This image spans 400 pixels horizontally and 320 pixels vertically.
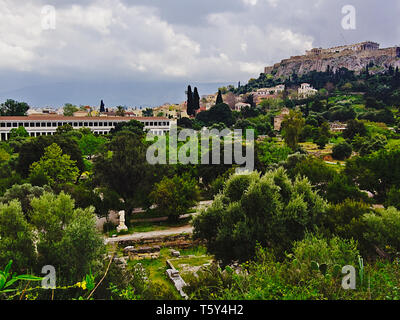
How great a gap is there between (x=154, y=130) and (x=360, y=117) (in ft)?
139

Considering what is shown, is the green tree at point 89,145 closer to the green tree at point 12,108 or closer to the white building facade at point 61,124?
the white building facade at point 61,124

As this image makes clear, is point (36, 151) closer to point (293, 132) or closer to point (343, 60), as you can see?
point (293, 132)

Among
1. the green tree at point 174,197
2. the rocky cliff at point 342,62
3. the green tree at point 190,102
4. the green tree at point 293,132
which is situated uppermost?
the rocky cliff at point 342,62

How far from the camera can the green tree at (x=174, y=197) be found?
66.4 feet

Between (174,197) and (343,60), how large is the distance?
132m

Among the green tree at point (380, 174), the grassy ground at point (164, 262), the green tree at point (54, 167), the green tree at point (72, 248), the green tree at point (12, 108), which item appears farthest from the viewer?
the green tree at point (12, 108)

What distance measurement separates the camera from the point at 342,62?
431 ft

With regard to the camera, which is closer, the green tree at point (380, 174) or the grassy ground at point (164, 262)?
the grassy ground at point (164, 262)

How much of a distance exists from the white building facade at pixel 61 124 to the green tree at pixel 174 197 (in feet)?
127

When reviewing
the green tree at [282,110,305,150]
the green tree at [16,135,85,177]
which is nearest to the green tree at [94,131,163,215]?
the green tree at [16,135,85,177]

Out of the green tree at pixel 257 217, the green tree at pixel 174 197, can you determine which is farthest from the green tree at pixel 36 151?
the green tree at pixel 257 217

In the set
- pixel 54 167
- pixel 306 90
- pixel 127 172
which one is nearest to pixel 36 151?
pixel 54 167

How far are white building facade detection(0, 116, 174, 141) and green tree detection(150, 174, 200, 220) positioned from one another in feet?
127

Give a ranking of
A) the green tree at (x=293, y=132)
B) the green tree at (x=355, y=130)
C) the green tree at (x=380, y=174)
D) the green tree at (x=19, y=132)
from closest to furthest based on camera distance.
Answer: the green tree at (x=380, y=174), the green tree at (x=293, y=132), the green tree at (x=355, y=130), the green tree at (x=19, y=132)
